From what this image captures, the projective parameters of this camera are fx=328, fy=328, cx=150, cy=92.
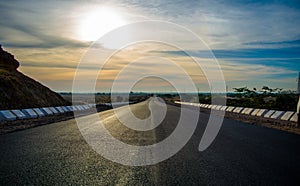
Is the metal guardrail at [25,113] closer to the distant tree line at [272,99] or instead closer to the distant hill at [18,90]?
the distant hill at [18,90]

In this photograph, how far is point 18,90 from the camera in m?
32.8

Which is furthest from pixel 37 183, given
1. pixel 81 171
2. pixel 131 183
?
pixel 131 183

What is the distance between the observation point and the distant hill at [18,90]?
3027 cm

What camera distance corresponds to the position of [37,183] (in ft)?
18.2

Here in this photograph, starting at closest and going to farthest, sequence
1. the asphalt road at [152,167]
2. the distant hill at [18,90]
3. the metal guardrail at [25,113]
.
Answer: the asphalt road at [152,167] → the metal guardrail at [25,113] → the distant hill at [18,90]

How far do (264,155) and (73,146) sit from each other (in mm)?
5438

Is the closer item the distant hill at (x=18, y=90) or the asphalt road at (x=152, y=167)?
the asphalt road at (x=152, y=167)

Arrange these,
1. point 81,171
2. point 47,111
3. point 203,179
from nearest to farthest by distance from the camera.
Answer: point 203,179 < point 81,171 < point 47,111

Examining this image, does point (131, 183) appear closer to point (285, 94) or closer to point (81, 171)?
point (81, 171)

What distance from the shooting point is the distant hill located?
3027cm

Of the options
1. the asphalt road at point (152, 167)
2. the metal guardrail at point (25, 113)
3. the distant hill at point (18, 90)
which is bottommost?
the asphalt road at point (152, 167)

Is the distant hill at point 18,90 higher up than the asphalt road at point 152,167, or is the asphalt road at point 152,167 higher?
the distant hill at point 18,90

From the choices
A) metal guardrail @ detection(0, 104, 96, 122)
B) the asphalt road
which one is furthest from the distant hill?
the asphalt road

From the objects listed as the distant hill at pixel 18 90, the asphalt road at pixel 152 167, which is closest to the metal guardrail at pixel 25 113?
the distant hill at pixel 18 90
